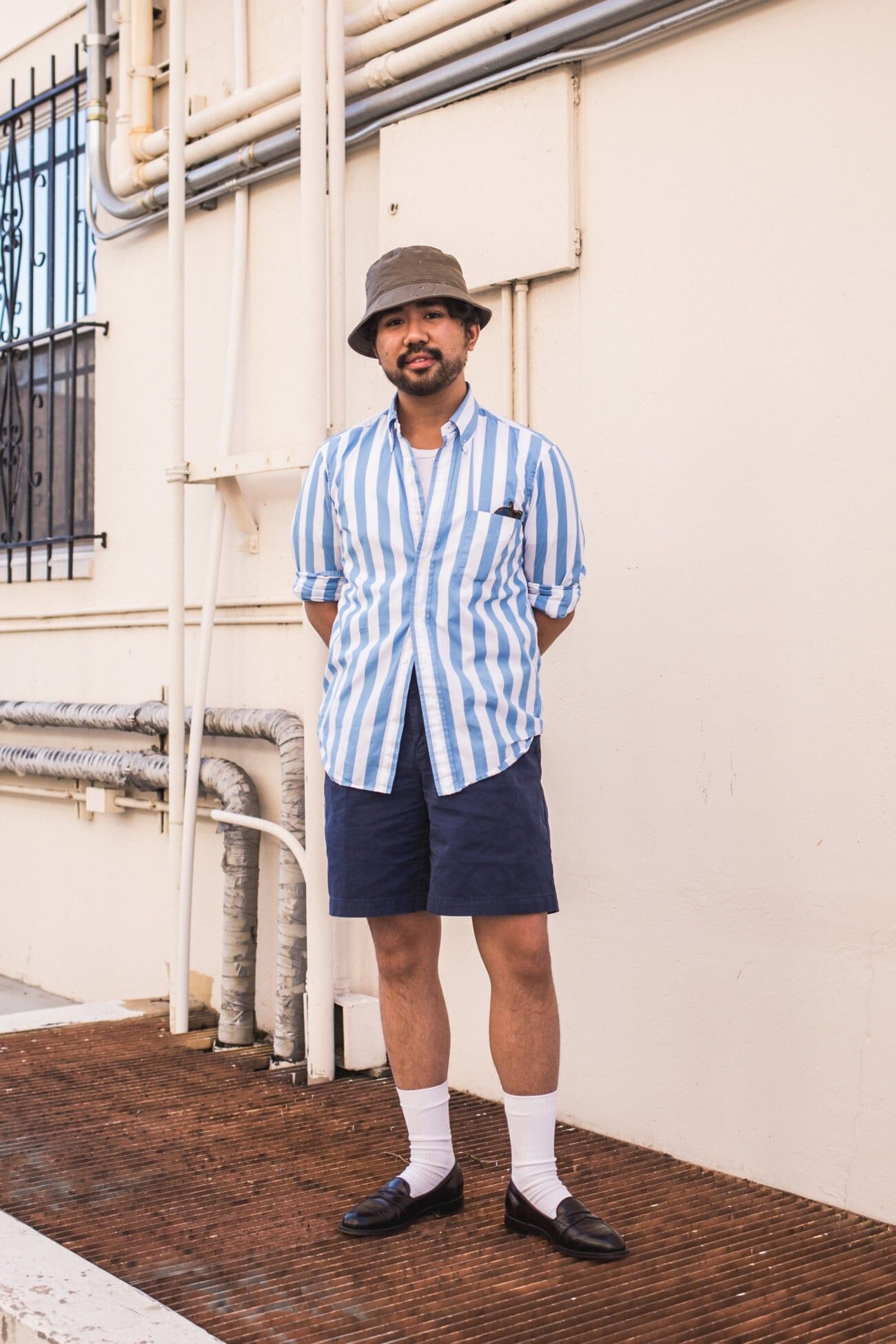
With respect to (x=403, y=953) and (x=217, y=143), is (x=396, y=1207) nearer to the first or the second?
(x=403, y=953)

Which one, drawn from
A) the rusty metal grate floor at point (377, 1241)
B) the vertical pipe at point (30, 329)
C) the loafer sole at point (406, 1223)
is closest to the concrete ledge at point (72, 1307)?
the rusty metal grate floor at point (377, 1241)

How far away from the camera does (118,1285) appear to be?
7.33 ft

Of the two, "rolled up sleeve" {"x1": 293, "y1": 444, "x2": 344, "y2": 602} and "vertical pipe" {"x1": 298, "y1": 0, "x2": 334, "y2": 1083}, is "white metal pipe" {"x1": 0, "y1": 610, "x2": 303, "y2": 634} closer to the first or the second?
"vertical pipe" {"x1": 298, "y1": 0, "x2": 334, "y2": 1083}

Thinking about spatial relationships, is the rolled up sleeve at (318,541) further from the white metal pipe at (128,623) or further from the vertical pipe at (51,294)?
the vertical pipe at (51,294)

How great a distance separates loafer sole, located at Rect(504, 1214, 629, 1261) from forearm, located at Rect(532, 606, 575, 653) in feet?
3.52

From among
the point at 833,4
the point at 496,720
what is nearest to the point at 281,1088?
the point at 496,720

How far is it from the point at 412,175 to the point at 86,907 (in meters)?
2.74

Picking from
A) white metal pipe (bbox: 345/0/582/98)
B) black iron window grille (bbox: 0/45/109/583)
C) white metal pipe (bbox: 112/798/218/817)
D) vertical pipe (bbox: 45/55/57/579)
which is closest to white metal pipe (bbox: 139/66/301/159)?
white metal pipe (bbox: 345/0/582/98)

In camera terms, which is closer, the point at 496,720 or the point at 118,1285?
the point at 118,1285

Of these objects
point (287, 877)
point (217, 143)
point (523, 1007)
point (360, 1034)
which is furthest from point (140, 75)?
point (523, 1007)

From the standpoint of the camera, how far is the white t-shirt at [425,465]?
8.54 ft

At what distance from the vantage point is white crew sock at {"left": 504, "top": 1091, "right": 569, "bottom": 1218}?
2482mm

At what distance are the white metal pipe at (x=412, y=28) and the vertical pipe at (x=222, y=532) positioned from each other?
52cm

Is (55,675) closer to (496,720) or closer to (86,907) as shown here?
(86,907)
